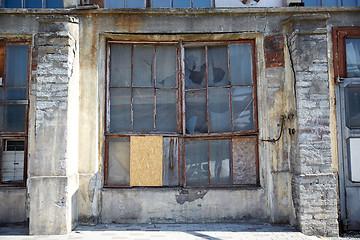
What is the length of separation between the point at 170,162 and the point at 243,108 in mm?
1683

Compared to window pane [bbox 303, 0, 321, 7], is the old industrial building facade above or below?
below

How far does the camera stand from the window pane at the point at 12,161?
5918 mm

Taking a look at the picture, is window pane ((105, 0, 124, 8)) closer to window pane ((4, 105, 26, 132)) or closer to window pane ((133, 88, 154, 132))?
window pane ((133, 88, 154, 132))

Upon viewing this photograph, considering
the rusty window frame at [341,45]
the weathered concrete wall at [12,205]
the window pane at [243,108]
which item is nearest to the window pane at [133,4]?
the window pane at [243,108]

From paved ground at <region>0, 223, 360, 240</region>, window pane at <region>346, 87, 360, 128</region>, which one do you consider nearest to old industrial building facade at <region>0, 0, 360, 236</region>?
window pane at <region>346, 87, 360, 128</region>

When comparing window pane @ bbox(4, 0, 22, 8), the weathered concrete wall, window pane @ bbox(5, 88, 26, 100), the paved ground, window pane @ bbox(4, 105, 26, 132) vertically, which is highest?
window pane @ bbox(4, 0, 22, 8)

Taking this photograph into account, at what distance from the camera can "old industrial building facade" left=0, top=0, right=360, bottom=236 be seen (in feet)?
17.9

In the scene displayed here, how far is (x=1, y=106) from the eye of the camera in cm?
601

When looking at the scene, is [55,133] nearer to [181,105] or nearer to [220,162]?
[181,105]

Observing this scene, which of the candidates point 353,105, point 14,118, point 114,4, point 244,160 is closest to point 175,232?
point 244,160

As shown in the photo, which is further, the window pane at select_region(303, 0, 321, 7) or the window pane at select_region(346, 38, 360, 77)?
the window pane at select_region(303, 0, 321, 7)

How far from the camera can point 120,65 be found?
6.12 meters

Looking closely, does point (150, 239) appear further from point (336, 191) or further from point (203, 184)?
point (336, 191)

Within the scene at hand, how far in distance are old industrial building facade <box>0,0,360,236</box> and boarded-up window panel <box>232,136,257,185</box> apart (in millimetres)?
26
